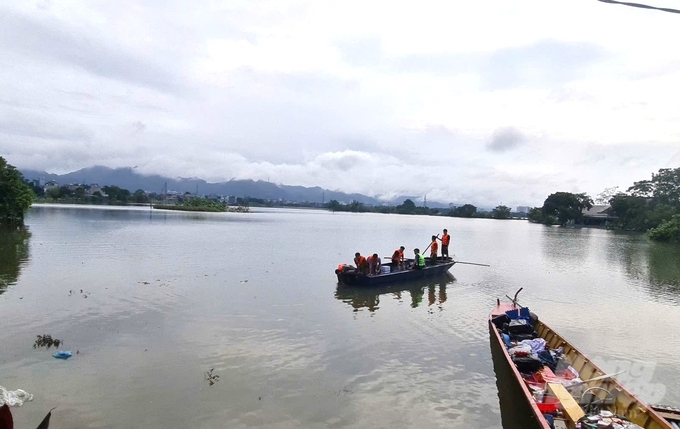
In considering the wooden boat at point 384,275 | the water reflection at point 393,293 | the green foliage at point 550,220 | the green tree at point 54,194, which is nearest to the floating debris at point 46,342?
the water reflection at point 393,293

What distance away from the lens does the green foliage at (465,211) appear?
474 ft

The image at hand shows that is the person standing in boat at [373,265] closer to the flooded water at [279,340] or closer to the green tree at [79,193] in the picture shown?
the flooded water at [279,340]

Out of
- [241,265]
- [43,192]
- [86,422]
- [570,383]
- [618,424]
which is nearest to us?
[618,424]

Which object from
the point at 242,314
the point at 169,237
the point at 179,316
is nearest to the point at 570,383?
the point at 242,314

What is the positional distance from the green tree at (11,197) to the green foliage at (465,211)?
403 ft

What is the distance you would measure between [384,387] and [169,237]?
32.6 m

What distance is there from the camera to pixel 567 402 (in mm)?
7156

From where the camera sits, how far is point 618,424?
20.9 feet

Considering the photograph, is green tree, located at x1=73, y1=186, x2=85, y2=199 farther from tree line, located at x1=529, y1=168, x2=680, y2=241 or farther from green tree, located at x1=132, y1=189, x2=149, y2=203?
tree line, located at x1=529, y1=168, x2=680, y2=241

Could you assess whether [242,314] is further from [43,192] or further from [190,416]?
[43,192]

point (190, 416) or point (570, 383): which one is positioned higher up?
point (570, 383)

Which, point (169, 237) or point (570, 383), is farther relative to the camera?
point (169, 237)

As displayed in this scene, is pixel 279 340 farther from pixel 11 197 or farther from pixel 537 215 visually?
pixel 537 215

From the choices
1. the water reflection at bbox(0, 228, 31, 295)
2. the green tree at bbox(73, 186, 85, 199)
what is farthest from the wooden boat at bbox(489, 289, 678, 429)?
the green tree at bbox(73, 186, 85, 199)
